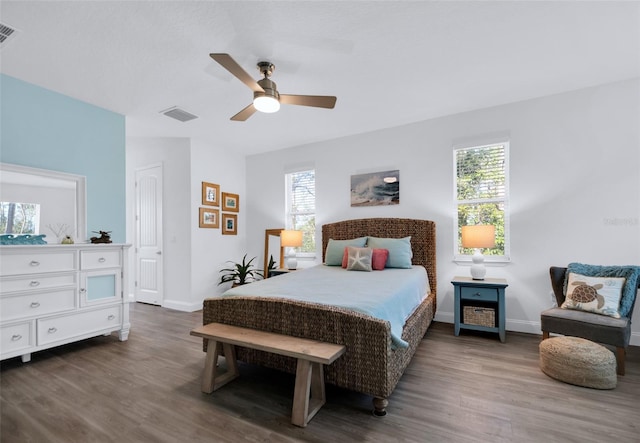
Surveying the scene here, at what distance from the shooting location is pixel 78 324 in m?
2.93

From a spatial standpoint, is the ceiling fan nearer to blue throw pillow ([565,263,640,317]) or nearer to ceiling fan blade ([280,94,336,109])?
ceiling fan blade ([280,94,336,109])

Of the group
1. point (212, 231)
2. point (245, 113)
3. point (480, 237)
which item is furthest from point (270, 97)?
point (212, 231)

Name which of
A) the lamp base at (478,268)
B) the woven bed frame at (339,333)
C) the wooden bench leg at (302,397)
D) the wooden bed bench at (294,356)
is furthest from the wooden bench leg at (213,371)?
the lamp base at (478,268)

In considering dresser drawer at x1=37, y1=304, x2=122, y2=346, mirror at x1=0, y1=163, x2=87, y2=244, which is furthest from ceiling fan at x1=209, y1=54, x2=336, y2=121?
dresser drawer at x1=37, y1=304, x2=122, y2=346

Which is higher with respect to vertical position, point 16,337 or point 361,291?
point 361,291

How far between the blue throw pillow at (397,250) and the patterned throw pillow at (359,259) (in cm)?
28

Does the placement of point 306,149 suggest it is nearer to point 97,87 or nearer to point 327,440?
point 97,87

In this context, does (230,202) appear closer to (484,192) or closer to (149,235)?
(149,235)

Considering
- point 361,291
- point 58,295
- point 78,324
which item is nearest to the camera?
point 361,291

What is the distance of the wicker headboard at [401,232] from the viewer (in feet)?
12.6

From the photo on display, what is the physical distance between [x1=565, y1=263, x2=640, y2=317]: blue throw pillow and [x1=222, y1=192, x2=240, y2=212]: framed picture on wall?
190 inches

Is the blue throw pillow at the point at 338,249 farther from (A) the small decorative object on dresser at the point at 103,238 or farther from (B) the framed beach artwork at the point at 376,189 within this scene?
(A) the small decorative object on dresser at the point at 103,238

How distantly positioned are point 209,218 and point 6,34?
3039mm

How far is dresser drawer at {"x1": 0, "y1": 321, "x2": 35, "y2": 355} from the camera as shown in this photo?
246 cm
